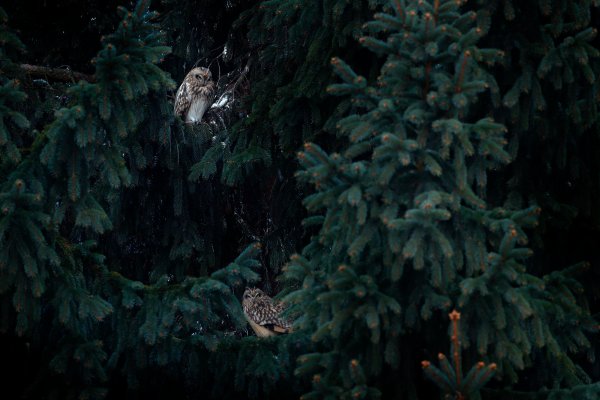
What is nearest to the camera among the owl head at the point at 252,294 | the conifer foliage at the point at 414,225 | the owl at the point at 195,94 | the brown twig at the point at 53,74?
the conifer foliage at the point at 414,225

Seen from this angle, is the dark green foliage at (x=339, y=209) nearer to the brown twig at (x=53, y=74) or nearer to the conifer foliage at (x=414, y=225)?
the conifer foliage at (x=414, y=225)

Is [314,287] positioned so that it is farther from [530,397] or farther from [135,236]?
[135,236]

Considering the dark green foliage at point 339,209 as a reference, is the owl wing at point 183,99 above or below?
above

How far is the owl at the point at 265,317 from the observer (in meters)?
7.21

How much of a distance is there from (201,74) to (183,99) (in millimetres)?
248

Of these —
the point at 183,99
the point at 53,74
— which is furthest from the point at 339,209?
the point at 183,99

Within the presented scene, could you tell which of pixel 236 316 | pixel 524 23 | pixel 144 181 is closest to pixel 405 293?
pixel 236 316

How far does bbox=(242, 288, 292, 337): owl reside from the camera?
721cm

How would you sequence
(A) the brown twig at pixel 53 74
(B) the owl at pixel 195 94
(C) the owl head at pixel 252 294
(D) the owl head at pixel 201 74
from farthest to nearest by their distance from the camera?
(D) the owl head at pixel 201 74
(B) the owl at pixel 195 94
(C) the owl head at pixel 252 294
(A) the brown twig at pixel 53 74

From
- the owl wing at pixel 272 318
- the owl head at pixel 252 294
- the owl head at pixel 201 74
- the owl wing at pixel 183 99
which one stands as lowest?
the owl wing at pixel 272 318

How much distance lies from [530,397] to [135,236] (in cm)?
347

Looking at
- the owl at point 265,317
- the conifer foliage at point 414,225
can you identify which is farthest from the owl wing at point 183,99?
the conifer foliage at point 414,225

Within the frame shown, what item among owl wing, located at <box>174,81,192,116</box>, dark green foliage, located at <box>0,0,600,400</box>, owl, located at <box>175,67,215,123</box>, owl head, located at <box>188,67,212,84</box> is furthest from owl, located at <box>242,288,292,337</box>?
owl head, located at <box>188,67,212,84</box>

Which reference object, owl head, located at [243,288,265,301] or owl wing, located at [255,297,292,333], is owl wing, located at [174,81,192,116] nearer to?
owl head, located at [243,288,265,301]
